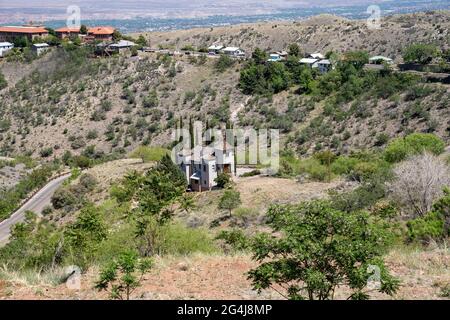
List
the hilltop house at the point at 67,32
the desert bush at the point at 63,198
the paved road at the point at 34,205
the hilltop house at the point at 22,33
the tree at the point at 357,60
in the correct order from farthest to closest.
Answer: the hilltop house at the point at 67,32 → the hilltop house at the point at 22,33 → the tree at the point at 357,60 → the desert bush at the point at 63,198 → the paved road at the point at 34,205

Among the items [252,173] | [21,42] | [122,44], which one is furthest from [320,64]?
[21,42]

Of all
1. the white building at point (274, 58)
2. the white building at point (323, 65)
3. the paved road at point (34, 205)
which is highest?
the white building at point (274, 58)

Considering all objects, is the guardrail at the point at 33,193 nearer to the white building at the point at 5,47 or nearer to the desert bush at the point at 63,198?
the desert bush at the point at 63,198

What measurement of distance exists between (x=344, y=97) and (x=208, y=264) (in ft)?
132

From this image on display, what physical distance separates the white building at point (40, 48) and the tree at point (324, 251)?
69181mm

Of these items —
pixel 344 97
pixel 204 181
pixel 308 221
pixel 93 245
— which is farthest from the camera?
pixel 344 97

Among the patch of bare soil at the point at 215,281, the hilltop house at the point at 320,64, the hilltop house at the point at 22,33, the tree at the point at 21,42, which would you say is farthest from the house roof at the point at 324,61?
the patch of bare soil at the point at 215,281

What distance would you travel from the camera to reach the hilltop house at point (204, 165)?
105 feet

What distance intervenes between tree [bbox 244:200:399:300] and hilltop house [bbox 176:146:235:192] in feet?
80.2

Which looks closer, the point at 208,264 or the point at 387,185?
the point at 208,264

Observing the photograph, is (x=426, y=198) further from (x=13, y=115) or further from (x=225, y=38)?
(x=225, y=38)

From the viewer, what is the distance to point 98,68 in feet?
214

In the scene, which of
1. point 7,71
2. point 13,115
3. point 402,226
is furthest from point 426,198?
point 7,71

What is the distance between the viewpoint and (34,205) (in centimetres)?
3562
